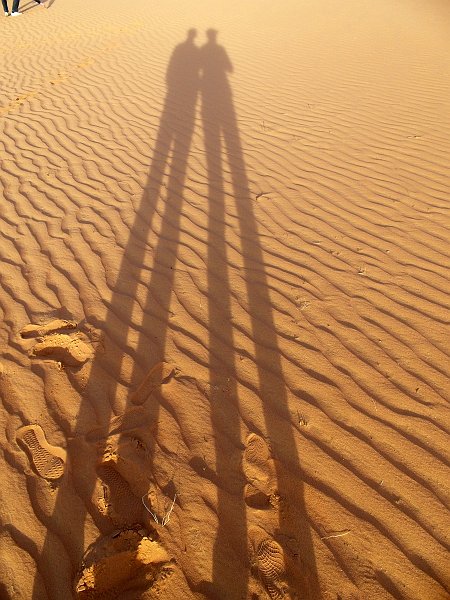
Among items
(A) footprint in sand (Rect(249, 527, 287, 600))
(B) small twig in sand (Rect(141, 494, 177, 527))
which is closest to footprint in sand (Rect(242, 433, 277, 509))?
(A) footprint in sand (Rect(249, 527, 287, 600))

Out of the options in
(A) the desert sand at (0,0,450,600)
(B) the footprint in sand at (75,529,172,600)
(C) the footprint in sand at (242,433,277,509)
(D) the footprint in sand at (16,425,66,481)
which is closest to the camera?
(B) the footprint in sand at (75,529,172,600)

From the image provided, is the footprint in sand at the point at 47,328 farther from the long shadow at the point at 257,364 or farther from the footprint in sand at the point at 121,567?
the footprint in sand at the point at 121,567

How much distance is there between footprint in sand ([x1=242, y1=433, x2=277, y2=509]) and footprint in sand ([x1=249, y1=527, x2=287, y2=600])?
140 mm

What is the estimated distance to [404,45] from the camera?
981cm

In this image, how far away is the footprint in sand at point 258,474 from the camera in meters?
2.05

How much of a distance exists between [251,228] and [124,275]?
1337 mm

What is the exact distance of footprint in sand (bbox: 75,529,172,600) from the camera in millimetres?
1768

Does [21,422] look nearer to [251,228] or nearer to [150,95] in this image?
[251,228]

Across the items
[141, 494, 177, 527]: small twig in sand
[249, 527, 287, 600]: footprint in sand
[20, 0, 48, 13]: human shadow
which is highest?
[20, 0, 48, 13]: human shadow

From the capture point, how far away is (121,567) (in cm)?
182

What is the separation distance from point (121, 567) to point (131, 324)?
5.14 ft

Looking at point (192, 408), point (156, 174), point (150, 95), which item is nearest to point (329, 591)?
point (192, 408)

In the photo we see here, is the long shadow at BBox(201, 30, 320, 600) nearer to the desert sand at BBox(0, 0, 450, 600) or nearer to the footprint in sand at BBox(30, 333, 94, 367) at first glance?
the desert sand at BBox(0, 0, 450, 600)

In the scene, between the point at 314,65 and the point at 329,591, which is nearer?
the point at 329,591
